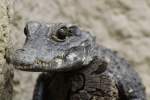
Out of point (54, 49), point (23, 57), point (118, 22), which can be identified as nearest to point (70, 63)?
point (54, 49)

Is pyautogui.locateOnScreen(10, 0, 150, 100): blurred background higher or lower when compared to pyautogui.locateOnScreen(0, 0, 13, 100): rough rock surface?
higher

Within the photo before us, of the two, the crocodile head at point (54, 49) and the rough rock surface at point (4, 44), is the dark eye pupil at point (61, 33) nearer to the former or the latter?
the crocodile head at point (54, 49)

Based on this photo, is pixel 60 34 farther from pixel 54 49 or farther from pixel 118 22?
pixel 118 22

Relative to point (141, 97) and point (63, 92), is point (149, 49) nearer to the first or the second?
point (141, 97)

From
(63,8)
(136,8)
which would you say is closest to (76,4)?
(63,8)

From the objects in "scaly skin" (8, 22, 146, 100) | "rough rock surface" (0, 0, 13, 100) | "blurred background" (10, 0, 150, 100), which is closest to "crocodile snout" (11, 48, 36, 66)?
"scaly skin" (8, 22, 146, 100)

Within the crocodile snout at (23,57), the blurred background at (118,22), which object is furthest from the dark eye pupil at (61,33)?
the blurred background at (118,22)

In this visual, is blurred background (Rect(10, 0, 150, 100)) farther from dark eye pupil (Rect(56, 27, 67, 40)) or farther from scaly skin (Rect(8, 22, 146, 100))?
dark eye pupil (Rect(56, 27, 67, 40))

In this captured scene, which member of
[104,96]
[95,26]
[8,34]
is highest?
[95,26]
